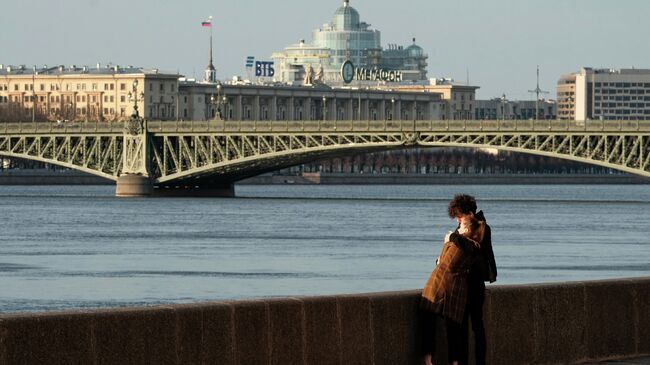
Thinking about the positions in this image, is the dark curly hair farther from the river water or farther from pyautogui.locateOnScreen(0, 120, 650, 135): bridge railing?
pyautogui.locateOnScreen(0, 120, 650, 135): bridge railing

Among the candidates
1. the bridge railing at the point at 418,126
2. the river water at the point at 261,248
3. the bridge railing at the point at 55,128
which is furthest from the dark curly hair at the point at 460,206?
the bridge railing at the point at 55,128

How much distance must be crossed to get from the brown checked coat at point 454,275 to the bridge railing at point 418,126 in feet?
262

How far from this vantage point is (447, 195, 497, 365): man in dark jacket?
1616 centimetres

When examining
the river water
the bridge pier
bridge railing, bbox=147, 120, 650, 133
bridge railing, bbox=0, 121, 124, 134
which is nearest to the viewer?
the river water

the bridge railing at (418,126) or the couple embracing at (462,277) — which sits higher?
the couple embracing at (462,277)

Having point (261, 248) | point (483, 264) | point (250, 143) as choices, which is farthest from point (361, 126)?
point (483, 264)

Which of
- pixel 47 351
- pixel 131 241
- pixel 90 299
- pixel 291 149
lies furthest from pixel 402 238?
pixel 47 351

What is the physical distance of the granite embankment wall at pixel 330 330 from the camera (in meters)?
14.3

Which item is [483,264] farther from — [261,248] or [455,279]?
[261,248]

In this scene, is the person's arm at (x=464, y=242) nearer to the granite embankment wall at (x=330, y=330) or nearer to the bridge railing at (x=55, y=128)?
the granite embankment wall at (x=330, y=330)

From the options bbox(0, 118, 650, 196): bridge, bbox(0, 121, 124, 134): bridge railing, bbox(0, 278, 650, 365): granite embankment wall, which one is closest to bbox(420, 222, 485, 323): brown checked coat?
bbox(0, 278, 650, 365): granite embankment wall

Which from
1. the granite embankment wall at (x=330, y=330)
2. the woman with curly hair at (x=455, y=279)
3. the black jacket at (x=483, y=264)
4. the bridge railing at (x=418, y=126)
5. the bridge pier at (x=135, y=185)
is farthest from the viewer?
the bridge pier at (x=135, y=185)

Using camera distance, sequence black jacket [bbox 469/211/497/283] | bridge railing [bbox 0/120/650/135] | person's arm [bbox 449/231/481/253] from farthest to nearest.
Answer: bridge railing [bbox 0/120/650/135] < black jacket [bbox 469/211/497/283] < person's arm [bbox 449/231/481/253]

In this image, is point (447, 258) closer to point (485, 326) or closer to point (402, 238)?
point (485, 326)
